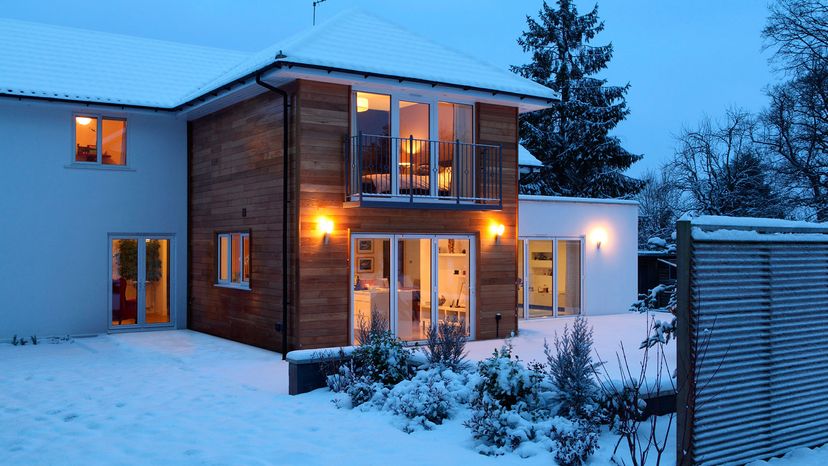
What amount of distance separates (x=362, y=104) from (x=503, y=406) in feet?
20.3

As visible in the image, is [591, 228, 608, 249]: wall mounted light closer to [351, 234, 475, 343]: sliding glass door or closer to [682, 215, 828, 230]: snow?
[351, 234, 475, 343]: sliding glass door

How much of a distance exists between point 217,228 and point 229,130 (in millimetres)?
1717

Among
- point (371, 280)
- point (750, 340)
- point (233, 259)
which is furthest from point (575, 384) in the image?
point (233, 259)

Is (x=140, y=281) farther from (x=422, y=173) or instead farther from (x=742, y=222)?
(x=742, y=222)

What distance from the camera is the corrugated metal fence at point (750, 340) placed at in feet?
18.0

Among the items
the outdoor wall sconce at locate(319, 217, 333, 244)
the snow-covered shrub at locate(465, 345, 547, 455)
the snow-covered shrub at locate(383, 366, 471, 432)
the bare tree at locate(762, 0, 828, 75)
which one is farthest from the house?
the bare tree at locate(762, 0, 828, 75)

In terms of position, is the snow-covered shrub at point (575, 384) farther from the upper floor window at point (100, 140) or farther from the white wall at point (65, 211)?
the upper floor window at point (100, 140)

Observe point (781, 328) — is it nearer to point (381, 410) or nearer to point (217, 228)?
point (381, 410)

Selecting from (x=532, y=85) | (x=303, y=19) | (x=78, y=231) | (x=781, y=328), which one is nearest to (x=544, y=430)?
(x=781, y=328)

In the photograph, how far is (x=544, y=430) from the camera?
6324mm

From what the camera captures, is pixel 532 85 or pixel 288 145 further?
pixel 532 85

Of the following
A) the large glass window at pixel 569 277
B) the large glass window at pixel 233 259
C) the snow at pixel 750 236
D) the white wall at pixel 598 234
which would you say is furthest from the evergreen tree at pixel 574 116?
the snow at pixel 750 236

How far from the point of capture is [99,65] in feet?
48.7

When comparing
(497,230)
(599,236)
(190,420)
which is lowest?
(190,420)
